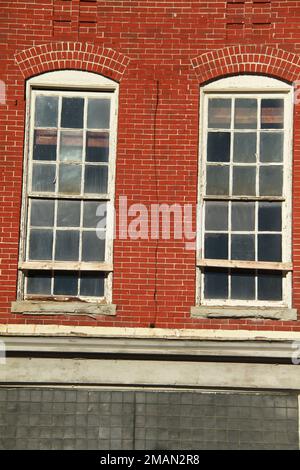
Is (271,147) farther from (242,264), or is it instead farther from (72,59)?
(72,59)

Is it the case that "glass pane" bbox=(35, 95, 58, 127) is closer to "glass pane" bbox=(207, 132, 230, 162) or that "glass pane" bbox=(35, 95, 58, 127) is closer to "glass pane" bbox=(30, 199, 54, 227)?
"glass pane" bbox=(30, 199, 54, 227)

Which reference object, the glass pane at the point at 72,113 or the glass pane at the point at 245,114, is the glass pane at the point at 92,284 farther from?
the glass pane at the point at 245,114

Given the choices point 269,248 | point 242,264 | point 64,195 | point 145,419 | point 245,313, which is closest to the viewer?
point 145,419

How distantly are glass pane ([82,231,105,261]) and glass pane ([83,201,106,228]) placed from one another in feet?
0.42

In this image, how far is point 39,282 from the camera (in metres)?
10.3

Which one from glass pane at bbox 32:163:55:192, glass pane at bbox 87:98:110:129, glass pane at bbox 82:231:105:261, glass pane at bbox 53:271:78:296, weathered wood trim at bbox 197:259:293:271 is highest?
glass pane at bbox 87:98:110:129

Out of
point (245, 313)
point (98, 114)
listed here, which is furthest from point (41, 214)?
point (245, 313)

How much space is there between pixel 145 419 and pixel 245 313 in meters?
1.76

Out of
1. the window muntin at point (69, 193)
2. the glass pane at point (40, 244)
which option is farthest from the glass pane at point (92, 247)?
the glass pane at point (40, 244)

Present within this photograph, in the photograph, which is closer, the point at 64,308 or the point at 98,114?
the point at 64,308

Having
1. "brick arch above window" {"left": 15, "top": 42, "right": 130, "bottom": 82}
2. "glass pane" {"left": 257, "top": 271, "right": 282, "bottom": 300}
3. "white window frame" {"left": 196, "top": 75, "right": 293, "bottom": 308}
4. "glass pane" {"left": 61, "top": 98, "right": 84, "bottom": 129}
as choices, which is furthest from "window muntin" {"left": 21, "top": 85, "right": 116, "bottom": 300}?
"glass pane" {"left": 257, "top": 271, "right": 282, "bottom": 300}

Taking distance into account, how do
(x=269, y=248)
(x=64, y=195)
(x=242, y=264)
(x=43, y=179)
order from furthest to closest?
(x=43, y=179) → (x=64, y=195) → (x=269, y=248) → (x=242, y=264)

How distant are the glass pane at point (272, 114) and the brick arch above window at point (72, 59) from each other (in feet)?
6.17

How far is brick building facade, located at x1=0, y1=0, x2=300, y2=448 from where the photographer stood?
9.82 metres
